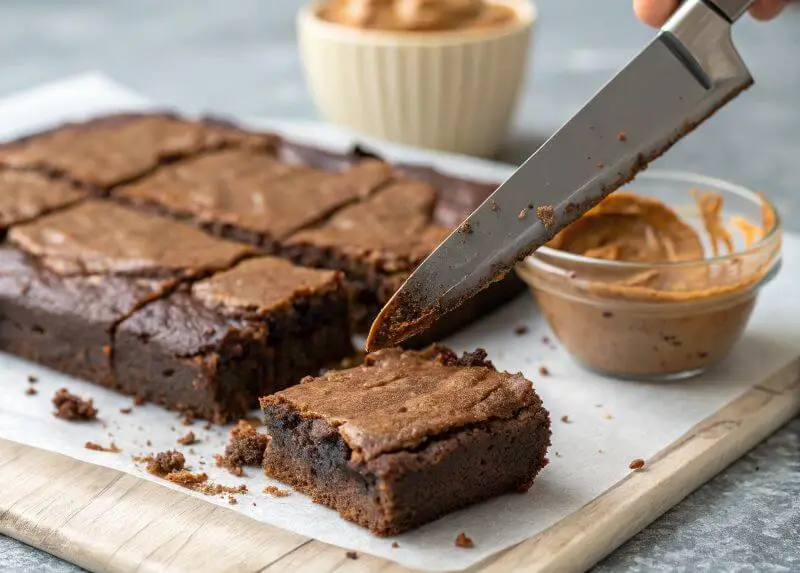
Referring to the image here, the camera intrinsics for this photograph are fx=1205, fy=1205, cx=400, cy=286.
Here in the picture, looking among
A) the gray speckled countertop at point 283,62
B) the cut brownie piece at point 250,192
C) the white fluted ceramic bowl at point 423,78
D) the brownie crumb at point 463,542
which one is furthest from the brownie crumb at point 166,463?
the gray speckled countertop at point 283,62

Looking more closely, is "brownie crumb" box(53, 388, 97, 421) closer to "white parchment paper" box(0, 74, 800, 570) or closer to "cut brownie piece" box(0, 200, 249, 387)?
"white parchment paper" box(0, 74, 800, 570)

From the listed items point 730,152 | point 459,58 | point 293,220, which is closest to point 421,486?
point 293,220

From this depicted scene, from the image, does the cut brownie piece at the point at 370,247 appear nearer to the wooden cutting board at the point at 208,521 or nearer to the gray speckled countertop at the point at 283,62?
the wooden cutting board at the point at 208,521

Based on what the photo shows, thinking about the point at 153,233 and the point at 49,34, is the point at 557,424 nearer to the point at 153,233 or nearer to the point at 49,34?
the point at 153,233

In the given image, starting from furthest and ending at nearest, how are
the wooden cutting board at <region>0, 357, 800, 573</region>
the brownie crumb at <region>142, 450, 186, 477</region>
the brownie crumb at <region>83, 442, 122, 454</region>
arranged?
the brownie crumb at <region>83, 442, 122, 454</region> < the brownie crumb at <region>142, 450, 186, 477</region> < the wooden cutting board at <region>0, 357, 800, 573</region>

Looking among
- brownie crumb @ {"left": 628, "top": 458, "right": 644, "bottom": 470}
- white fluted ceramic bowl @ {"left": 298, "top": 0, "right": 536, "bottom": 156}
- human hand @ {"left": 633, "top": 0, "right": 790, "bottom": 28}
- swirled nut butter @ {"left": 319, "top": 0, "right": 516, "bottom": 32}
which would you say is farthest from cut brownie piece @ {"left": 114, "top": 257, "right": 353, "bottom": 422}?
swirled nut butter @ {"left": 319, "top": 0, "right": 516, "bottom": 32}

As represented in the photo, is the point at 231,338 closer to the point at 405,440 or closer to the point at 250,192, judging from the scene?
the point at 405,440
